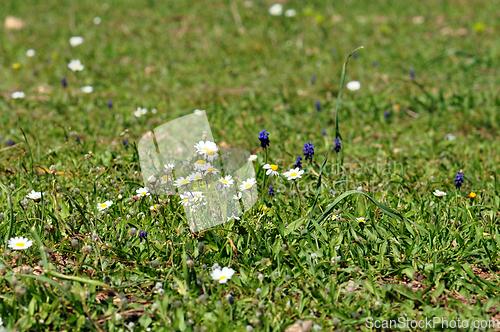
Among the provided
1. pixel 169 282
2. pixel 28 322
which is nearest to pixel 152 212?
pixel 169 282

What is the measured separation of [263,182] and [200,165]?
481 mm

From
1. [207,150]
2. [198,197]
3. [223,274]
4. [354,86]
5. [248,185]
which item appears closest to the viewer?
[223,274]

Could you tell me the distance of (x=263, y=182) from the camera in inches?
115

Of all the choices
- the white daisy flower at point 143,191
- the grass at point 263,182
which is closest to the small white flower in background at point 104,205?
the grass at point 263,182

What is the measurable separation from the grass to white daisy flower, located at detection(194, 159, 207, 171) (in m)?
0.26

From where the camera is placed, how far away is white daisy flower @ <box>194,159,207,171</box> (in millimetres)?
2657

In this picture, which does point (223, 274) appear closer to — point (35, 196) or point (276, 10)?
point (35, 196)

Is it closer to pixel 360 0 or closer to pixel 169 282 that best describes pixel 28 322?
pixel 169 282

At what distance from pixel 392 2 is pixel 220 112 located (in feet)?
20.8

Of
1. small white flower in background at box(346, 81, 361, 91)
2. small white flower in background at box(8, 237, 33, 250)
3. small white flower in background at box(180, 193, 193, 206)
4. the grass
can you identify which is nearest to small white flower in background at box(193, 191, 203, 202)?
small white flower in background at box(180, 193, 193, 206)

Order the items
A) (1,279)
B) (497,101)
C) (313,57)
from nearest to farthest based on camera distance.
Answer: (1,279)
(497,101)
(313,57)

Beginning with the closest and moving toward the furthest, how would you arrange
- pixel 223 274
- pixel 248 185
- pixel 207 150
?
pixel 223 274, pixel 207 150, pixel 248 185

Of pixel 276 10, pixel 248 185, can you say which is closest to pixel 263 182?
pixel 248 185

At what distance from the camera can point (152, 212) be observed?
261 cm
